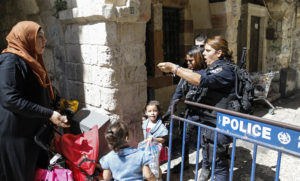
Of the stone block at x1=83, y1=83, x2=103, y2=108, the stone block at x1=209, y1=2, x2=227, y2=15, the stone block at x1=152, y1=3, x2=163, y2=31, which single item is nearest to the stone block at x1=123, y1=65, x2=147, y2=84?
the stone block at x1=83, y1=83, x2=103, y2=108

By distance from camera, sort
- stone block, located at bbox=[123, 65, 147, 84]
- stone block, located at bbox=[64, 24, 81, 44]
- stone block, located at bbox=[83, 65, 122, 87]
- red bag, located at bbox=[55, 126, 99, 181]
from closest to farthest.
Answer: red bag, located at bbox=[55, 126, 99, 181] < stone block, located at bbox=[83, 65, 122, 87] < stone block, located at bbox=[123, 65, 147, 84] < stone block, located at bbox=[64, 24, 81, 44]

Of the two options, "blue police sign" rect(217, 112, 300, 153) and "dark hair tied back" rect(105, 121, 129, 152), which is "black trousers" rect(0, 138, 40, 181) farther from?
"blue police sign" rect(217, 112, 300, 153)

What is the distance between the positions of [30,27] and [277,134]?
6.80 ft

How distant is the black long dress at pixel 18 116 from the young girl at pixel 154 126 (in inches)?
42.4

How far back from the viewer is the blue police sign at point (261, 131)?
142 centimetres

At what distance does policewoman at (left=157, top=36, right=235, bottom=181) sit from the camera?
2131mm

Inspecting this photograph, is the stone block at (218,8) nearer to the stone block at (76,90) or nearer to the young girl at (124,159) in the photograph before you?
the stone block at (76,90)

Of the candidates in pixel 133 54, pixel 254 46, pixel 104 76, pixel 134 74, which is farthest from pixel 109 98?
pixel 254 46

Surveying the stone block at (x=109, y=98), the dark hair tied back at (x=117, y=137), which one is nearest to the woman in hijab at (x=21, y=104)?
the dark hair tied back at (x=117, y=137)

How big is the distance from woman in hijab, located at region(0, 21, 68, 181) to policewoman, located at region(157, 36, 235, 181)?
3.95ft

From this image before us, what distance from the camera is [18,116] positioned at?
193cm

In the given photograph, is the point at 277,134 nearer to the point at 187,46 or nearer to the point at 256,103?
the point at 187,46

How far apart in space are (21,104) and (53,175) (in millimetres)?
695

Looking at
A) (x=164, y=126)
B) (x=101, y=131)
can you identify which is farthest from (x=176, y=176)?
(x=101, y=131)
